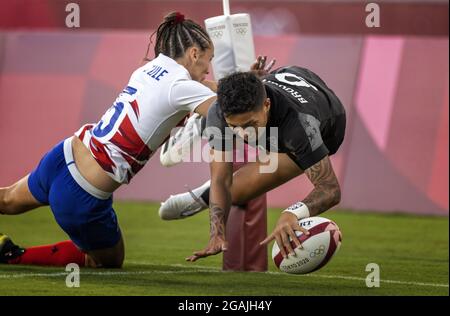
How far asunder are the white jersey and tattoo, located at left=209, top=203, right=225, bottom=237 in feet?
2.09

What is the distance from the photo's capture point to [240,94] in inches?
215

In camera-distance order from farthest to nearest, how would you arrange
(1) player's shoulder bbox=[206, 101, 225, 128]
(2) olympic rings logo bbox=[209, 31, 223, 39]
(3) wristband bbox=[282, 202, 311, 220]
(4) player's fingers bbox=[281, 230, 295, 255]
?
(2) olympic rings logo bbox=[209, 31, 223, 39] < (1) player's shoulder bbox=[206, 101, 225, 128] < (3) wristband bbox=[282, 202, 311, 220] < (4) player's fingers bbox=[281, 230, 295, 255]

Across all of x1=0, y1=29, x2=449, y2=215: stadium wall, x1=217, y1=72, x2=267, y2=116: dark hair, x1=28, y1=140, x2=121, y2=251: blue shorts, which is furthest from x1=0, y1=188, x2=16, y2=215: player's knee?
x1=0, y1=29, x2=449, y2=215: stadium wall

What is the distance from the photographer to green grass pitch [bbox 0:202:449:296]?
6.50 m

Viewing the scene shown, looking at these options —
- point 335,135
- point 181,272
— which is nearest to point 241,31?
point 335,135

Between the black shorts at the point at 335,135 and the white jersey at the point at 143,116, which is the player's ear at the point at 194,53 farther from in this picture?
the black shorts at the point at 335,135

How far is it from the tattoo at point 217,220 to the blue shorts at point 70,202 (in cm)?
104

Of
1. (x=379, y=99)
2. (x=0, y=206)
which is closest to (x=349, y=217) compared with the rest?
(x=379, y=99)

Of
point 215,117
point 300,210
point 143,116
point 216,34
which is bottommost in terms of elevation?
point 300,210

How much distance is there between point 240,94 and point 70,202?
5.68ft

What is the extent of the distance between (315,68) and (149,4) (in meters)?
7.22

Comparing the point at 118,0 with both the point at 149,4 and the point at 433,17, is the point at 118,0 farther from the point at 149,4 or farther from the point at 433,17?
the point at 433,17

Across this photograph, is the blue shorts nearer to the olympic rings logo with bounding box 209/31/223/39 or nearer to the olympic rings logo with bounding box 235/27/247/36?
the olympic rings logo with bounding box 209/31/223/39

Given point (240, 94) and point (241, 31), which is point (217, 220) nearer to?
point (240, 94)
